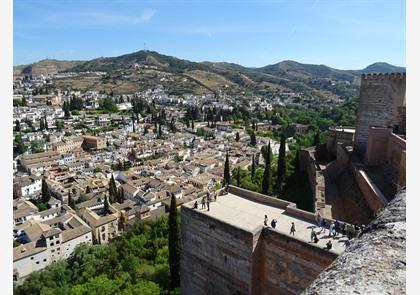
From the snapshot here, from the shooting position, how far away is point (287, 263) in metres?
7.45

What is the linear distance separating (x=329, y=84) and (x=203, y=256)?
156917 mm

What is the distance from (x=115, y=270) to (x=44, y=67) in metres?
183

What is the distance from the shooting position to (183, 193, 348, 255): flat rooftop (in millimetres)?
7332

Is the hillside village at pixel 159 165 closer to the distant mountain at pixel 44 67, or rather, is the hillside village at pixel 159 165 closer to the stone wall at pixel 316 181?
the stone wall at pixel 316 181

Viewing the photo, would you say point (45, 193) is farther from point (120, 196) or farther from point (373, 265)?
point (373, 265)

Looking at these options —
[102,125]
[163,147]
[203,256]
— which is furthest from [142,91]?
[203,256]

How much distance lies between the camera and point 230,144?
55156 mm

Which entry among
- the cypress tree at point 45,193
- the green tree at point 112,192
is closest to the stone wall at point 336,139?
the green tree at point 112,192

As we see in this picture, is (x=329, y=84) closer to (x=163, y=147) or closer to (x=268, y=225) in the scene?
(x=163, y=147)

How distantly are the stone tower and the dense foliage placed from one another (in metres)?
11.1

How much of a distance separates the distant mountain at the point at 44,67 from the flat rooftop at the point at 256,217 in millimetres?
175035

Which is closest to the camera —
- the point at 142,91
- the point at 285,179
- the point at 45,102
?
the point at 285,179

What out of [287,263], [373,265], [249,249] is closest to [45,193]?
[249,249]

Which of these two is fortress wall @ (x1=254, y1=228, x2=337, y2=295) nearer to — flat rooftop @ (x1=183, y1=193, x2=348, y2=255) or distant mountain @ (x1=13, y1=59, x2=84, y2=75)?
flat rooftop @ (x1=183, y1=193, x2=348, y2=255)
